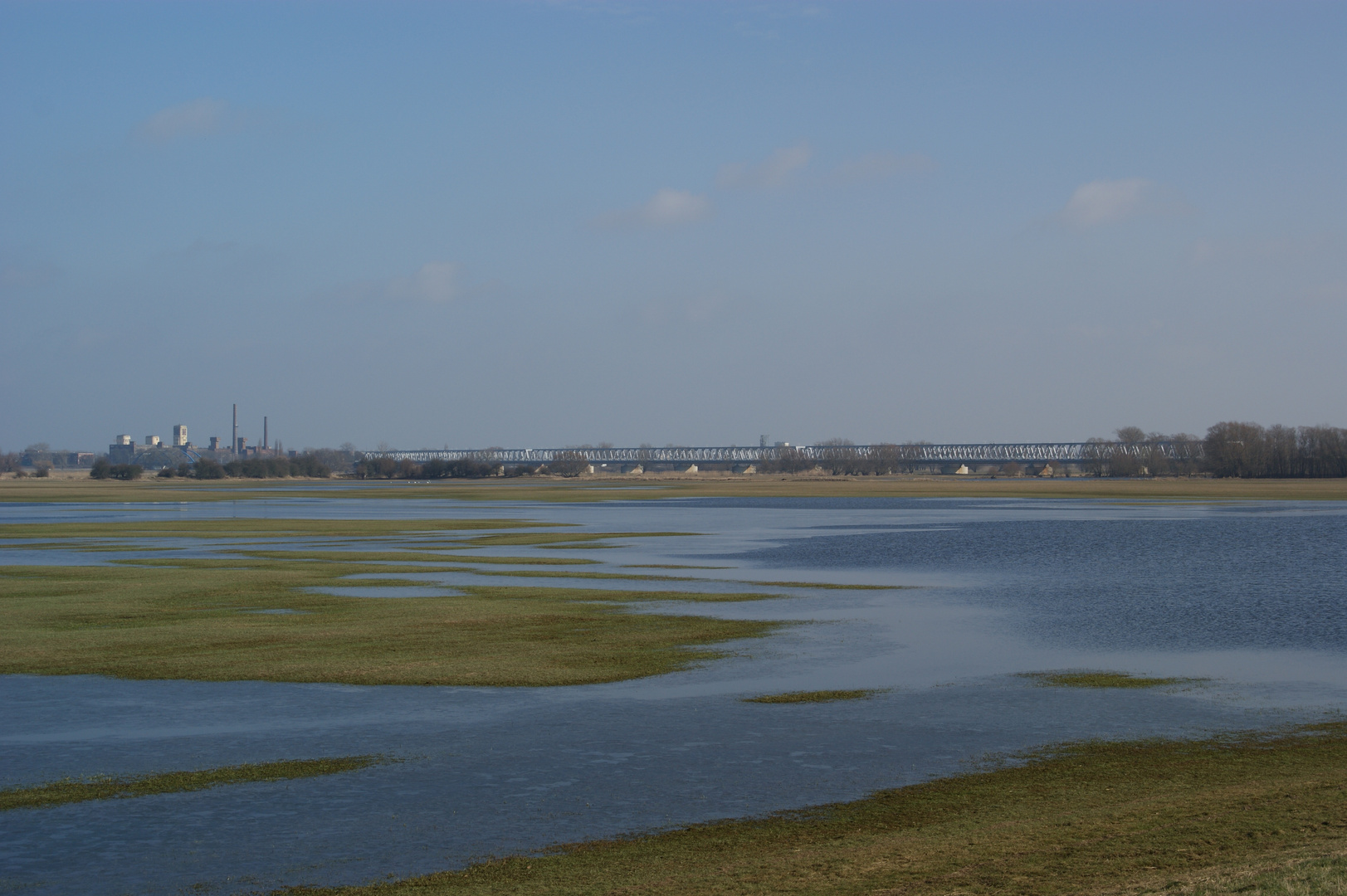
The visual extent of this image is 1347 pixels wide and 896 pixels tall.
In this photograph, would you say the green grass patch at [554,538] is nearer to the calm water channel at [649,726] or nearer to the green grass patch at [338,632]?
the green grass patch at [338,632]

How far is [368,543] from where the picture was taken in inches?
2104

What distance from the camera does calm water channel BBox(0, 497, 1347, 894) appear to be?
11.8 metres

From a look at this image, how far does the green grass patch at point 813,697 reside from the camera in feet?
60.3

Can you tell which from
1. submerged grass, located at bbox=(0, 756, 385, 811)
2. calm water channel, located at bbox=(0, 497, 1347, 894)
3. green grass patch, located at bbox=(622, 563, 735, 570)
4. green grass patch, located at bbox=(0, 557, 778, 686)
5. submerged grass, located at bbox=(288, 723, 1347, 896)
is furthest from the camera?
green grass patch, located at bbox=(622, 563, 735, 570)

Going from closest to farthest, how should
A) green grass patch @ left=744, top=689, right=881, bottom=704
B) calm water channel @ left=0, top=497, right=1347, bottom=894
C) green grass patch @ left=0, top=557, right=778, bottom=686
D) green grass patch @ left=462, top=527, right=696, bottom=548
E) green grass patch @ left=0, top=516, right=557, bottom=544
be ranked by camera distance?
calm water channel @ left=0, top=497, right=1347, bottom=894
green grass patch @ left=744, top=689, right=881, bottom=704
green grass patch @ left=0, top=557, right=778, bottom=686
green grass patch @ left=462, top=527, right=696, bottom=548
green grass patch @ left=0, top=516, right=557, bottom=544

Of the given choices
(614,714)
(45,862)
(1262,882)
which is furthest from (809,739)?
(45,862)

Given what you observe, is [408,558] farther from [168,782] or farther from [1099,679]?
[168,782]

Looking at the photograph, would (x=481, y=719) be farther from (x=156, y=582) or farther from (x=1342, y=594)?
(x=1342, y=594)

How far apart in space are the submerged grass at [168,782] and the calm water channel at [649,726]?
321mm

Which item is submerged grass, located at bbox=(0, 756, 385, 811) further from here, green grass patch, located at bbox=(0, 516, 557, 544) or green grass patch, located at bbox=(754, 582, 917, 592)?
green grass patch, located at bbox=(0, 516, 557, 544)

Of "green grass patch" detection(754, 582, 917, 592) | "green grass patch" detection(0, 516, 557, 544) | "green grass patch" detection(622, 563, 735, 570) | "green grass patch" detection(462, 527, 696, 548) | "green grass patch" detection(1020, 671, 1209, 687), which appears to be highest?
"green grass patch" detection(0, 516, 557, 544)

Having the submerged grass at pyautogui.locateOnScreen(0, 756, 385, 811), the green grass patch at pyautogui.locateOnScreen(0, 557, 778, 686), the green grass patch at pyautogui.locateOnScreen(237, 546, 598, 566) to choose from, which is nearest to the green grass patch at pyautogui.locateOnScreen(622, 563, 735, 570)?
the green grass patch at pyautogui.locateOnScreen(237, 546, 598, 566)

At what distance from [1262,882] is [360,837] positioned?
26.6ft

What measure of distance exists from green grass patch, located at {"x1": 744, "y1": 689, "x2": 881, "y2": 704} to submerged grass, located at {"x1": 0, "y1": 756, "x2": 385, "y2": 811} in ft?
20.3
